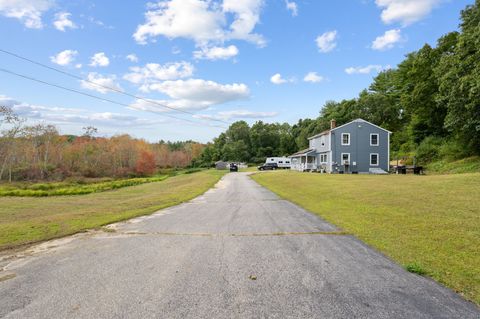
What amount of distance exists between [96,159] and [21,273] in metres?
56.4

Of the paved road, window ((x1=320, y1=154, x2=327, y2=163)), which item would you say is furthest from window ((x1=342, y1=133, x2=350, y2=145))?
the paved road

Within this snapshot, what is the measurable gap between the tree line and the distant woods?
1665 inches

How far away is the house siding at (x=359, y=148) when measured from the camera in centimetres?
3328

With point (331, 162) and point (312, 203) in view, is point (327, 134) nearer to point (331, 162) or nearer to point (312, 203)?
point (331, 162)

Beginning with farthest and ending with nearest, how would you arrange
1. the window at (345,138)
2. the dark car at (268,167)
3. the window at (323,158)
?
the dark car at (268,167)
the window at (323,158)
the window at (345,138)

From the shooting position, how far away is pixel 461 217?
7.49 metres

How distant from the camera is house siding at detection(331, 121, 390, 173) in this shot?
3328 centimetres

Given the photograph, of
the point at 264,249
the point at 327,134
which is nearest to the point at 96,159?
the point at 327,134

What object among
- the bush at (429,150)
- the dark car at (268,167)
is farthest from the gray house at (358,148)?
the dark car at (268,167)

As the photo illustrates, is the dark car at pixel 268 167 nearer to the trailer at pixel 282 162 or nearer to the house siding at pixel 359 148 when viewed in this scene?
the trailer at pixel 282 162

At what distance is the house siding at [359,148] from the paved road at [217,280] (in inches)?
1130

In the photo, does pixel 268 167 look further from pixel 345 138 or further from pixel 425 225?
pixel 425 225

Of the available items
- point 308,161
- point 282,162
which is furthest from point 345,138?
point 282,162

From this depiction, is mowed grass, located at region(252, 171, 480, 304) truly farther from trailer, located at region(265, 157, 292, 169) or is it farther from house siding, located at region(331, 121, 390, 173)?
trailer, located at region(265, 157, 292, 169)
